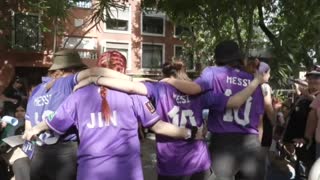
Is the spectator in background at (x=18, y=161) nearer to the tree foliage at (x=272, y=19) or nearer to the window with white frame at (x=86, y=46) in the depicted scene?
the tree foliage at (x=272, y=19)

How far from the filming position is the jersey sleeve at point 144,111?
3232 millimetres

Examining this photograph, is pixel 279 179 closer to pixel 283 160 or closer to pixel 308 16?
pixel 283 160

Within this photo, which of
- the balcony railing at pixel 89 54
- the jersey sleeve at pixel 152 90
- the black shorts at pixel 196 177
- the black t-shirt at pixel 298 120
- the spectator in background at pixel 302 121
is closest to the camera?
the jersey sleeve at pixel 152 90

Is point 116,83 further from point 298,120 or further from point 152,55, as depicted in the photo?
point 152,55

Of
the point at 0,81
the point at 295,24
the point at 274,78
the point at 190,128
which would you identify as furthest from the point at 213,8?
the point at 0,81

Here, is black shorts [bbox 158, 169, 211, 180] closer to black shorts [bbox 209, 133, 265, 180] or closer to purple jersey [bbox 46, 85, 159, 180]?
black shorts [bbox 209, 133, 265, 180]

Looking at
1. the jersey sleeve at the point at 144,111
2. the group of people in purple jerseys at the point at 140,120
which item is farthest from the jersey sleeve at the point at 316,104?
the jersey sleeve at the point at 144,111

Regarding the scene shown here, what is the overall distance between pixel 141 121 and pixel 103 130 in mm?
283

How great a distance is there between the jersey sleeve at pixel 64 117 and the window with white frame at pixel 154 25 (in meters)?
26.7

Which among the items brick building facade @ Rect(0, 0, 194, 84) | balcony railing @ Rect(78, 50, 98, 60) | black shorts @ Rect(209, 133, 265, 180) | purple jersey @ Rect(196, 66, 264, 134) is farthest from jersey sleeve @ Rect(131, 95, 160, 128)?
balcony railing @ Rect(78, 50, 98, 60)

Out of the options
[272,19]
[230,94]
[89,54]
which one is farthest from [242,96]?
[89,54]

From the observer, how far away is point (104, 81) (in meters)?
3.14

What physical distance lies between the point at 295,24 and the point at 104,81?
8649mm

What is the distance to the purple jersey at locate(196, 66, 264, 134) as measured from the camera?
407cm
